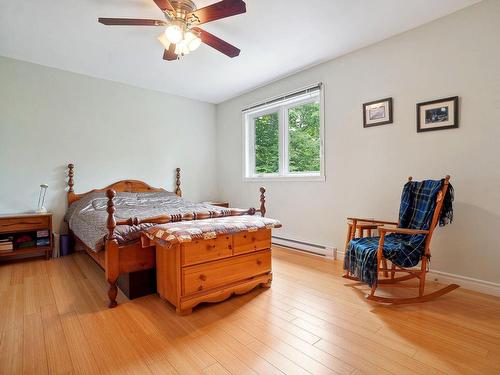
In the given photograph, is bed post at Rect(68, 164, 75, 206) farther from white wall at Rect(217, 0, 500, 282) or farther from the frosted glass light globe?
white wall at Rect(217, 0, 500, 282)

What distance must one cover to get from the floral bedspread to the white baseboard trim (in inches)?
65.6

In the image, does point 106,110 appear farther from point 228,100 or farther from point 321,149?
point 321,149

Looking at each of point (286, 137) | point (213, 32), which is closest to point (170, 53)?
point (213, 32)

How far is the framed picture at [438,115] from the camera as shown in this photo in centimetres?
243

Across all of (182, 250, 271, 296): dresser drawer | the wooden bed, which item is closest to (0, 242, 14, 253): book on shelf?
the wooden bed

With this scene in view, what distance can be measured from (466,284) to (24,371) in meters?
3.28

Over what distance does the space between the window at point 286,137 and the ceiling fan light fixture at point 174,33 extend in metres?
2.01

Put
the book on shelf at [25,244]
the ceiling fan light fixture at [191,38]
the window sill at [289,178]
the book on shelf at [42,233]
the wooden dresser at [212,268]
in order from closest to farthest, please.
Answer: the wooden dresser at [212,268], the ceiling fan light fixture at [191,38], the book on shelf at [25,244], the book on shelf at [42,233], the window sill at [289,178]

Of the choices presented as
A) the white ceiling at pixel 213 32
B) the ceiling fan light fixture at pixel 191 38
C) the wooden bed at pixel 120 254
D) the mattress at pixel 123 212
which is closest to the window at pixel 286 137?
the white ceiling at pixel 213 32

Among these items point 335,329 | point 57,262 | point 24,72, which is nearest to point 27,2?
point 24,72

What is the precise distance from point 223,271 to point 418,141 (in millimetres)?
2285

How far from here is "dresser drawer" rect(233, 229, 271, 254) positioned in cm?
224

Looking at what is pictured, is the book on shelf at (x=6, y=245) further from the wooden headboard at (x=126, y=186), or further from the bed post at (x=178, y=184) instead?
the bed post at (x=178, y=184)

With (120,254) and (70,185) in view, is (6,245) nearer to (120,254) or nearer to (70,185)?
(70,185)
